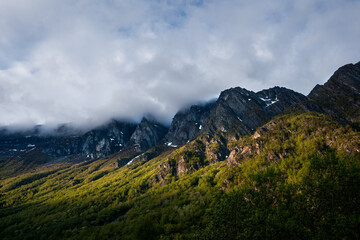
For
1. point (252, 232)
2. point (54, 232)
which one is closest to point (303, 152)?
point (252, 232)

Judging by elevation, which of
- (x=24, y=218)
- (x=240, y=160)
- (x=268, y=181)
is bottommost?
(x=240, y=160)

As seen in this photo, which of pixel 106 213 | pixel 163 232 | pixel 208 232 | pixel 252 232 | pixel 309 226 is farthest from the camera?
pixel 106 213

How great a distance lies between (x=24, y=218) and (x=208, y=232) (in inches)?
8207

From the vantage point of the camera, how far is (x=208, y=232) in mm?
30875

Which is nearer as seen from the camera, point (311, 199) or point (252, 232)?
point (252, 232)

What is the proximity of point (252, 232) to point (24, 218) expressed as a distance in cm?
21691

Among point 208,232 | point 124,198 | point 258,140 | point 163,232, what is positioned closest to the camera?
point 208,232

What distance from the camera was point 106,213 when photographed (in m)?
132

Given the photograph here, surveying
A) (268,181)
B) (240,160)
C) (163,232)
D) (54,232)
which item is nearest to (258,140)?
(240,160)

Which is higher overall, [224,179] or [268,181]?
[268,181]

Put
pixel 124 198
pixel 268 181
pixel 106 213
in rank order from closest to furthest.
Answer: pixel 268 181
pixel 106 213
pixel 124 198

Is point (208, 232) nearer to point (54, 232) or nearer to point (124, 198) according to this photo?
point (54, 232)

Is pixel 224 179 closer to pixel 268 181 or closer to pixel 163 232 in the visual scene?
pixel 163 232

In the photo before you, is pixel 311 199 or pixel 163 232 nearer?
pixel 311 199
